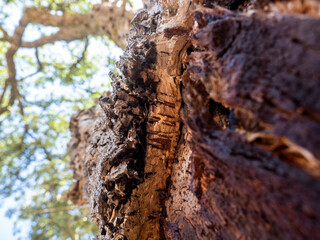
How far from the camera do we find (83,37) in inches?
281

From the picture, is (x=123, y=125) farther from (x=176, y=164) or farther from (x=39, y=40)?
(x=39, y=40)

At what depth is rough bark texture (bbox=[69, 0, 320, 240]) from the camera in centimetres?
82

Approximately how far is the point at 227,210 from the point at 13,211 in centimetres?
839

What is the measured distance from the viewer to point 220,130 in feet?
4.01

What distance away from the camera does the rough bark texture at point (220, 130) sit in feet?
2.70

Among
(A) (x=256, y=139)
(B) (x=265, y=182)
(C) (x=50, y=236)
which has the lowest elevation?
(C) (x=50, y=236)

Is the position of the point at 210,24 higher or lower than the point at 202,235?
higher

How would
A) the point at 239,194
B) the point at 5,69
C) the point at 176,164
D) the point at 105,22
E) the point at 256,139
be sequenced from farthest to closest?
the point at 5,69, the point at 105,22, the point at 176,164, the point at 239,194, the point at 256,139

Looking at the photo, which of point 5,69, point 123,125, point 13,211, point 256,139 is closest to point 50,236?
point 13,211

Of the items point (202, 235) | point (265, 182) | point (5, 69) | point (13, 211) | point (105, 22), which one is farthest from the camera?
point (5, 69)

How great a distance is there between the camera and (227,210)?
123 cm

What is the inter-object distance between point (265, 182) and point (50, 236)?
845 cm

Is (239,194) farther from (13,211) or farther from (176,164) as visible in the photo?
(13,211)

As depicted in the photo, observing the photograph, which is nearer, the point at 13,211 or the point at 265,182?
the point at 265,182
